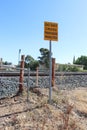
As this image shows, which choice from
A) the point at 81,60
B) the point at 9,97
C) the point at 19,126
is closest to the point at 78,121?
the point at 19,126

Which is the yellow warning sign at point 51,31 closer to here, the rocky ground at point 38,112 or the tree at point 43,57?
the rocky ground at point 38,112

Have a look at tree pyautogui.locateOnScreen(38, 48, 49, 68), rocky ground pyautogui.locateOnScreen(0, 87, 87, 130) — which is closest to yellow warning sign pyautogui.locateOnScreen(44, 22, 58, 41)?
rocky ground pyautogui.locateOnScreen(0, 87, 87, 130)

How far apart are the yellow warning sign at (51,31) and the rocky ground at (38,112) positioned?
2301mm

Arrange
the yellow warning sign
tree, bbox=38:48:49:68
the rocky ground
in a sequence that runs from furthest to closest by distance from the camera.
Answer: tree, bbox=38:48:49:68 → the yellow warning sign → the rocky ground

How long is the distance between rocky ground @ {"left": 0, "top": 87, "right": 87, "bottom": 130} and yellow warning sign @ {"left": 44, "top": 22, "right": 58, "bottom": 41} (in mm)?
2301

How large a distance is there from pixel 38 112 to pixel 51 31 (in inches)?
121

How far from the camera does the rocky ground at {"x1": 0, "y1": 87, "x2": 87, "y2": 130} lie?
24.8 feet

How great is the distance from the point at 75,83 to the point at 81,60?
278 feet

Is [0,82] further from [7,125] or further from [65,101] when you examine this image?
[7,125]

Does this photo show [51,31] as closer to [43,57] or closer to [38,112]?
[38,112]

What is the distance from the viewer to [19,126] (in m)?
7.39

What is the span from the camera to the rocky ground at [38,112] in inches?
297

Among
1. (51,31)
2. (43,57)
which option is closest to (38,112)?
(51,31)

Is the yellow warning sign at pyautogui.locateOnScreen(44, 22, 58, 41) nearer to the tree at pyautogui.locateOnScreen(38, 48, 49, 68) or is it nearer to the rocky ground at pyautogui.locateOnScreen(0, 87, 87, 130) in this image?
the rocky ground at pyautogui.locateOnScreen(0, 87, 87, 130)
